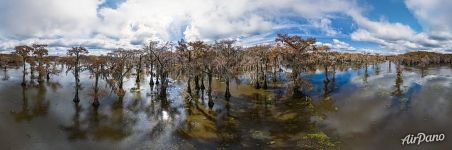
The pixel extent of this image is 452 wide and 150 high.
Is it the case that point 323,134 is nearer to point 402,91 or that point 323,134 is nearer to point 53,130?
point 53,130

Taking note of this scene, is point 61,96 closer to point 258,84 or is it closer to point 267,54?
A: point 258,84

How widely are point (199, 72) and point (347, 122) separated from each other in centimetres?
2578

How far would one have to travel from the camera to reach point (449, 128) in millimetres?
36469

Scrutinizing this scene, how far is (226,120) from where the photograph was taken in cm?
4181

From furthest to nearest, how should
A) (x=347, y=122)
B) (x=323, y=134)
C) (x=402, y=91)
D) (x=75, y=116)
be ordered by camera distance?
(x=402, y=91), (x=75, y=116), (x=347, y=122), (x=323, y=134)

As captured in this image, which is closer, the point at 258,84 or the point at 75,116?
the point at 75,116

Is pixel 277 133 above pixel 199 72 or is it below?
below

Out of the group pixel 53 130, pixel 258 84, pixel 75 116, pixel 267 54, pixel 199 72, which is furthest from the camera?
pixel 267 54

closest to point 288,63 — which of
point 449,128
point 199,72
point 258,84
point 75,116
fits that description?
point 258,84

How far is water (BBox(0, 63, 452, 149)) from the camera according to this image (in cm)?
3309

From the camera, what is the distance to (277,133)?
35.9 m

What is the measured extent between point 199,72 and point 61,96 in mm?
24494

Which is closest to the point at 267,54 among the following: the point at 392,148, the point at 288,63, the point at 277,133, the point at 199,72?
the point at 288,63

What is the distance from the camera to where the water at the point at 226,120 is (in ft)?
109
